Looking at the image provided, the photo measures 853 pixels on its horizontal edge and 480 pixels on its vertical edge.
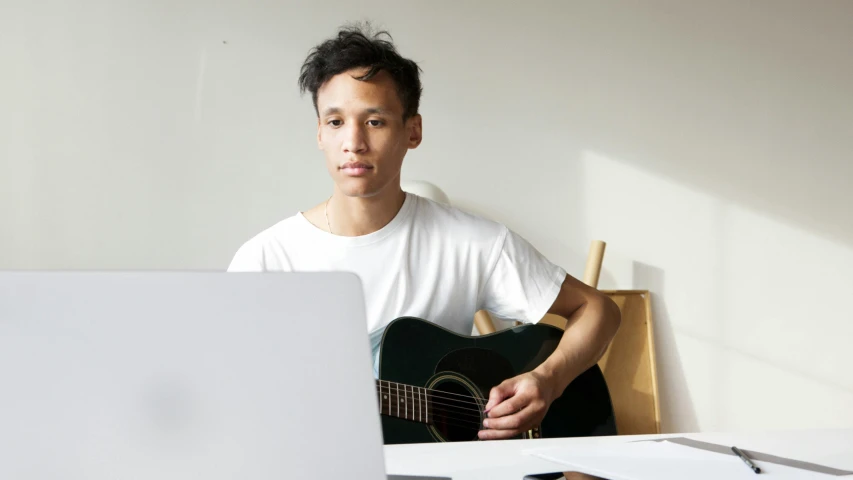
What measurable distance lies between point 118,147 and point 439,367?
1451mm

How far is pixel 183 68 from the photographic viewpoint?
2.59 metres

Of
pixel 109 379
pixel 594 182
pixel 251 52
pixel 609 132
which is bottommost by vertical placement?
pixel 109 379

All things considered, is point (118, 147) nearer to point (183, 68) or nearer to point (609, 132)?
point (183, 68)

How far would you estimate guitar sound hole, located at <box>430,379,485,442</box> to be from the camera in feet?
5.06

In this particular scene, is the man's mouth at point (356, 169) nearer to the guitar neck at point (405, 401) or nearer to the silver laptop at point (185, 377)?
the guitar neck at point (405, 401)

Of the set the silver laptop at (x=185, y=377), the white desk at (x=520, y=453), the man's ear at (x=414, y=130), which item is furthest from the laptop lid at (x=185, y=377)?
the man's ear at (x=414, y=130)

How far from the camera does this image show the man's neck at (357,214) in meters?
1.83

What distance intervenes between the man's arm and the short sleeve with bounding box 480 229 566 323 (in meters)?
0.05

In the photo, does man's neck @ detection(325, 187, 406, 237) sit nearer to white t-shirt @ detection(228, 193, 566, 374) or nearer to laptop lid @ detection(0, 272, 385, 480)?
white t-shirt @ detection(228, 193, 566, 374)

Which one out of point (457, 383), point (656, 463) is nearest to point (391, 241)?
point (457, 383)

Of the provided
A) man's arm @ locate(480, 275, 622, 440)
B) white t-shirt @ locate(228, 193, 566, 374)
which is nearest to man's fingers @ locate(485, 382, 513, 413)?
man's arm @ locate(480, 275, 622, 440)

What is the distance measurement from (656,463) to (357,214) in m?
1.12

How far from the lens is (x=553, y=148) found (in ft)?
9.38

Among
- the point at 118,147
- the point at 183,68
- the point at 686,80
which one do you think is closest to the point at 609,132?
the point at 686,80
